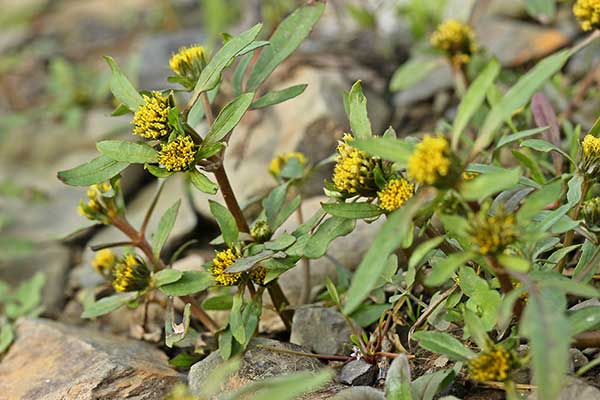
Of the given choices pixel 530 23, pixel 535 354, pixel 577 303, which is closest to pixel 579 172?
pixel 577 303

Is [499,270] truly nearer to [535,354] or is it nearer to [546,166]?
[535,354]

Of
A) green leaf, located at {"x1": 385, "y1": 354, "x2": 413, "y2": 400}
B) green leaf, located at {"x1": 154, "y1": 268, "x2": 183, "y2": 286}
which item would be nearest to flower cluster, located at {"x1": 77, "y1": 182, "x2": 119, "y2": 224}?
green leaf, located at {"x1": 154, "y1": 268, "x2": 183, "y2": 286}

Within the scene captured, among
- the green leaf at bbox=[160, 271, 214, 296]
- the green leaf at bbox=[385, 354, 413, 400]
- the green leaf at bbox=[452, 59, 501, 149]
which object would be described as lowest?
the green leaf at bbox=[385, 354, 413, 400]

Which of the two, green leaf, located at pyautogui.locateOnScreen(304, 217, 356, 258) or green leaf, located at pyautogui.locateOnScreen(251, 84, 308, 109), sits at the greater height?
green leaf, located at pyautogui.locateOnScreen(251, 84, 308, 109)

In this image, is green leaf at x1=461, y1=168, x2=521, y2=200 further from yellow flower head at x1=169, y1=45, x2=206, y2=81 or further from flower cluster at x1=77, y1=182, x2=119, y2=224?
flower cluster at x1=77, y1=182, x2=119, y2=224

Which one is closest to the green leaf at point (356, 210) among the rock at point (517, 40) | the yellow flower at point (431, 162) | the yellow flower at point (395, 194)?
the yellow flower at point (395, 194)

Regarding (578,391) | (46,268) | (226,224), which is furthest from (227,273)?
(46,268)

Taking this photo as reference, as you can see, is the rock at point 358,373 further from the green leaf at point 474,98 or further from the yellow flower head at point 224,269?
the green leaf at point 474,98
